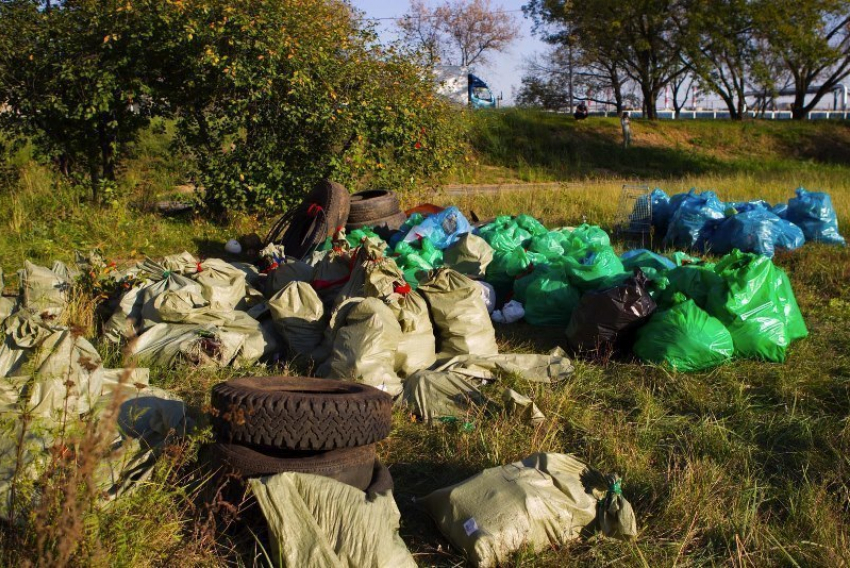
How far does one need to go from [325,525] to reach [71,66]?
716cm

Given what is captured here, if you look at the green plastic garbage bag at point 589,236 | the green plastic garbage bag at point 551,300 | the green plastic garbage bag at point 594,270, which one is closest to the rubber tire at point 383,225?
the green plastic garbage bag at point 589,236

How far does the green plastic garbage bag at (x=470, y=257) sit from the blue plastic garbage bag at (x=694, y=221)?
2.66m

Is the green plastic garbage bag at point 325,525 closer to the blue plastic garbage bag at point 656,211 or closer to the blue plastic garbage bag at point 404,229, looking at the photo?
the blue plastic garbage bag at point 404,229

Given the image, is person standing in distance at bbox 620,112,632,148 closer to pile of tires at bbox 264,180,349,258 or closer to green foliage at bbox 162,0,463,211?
green foliage at bbox 162,0,463,211

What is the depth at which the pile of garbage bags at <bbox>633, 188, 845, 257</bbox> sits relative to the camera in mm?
7426

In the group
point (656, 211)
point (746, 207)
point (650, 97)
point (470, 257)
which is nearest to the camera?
point (470, 257)

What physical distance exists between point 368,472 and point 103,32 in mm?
6958

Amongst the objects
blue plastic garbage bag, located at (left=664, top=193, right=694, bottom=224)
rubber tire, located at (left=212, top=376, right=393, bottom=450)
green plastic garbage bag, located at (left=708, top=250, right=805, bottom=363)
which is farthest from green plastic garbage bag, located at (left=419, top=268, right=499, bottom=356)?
blue plastic garbage bag, located at (left=664, top=193, right=694, bottom=224)

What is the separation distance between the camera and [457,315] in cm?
490

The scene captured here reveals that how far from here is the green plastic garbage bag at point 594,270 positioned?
18.2 ft

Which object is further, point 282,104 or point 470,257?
point 282,104

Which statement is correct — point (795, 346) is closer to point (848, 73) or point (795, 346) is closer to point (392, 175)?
point (392, 175)

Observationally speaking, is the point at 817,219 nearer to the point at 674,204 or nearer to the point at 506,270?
the point at 674,204

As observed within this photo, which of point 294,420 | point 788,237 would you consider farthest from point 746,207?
point 294,420
